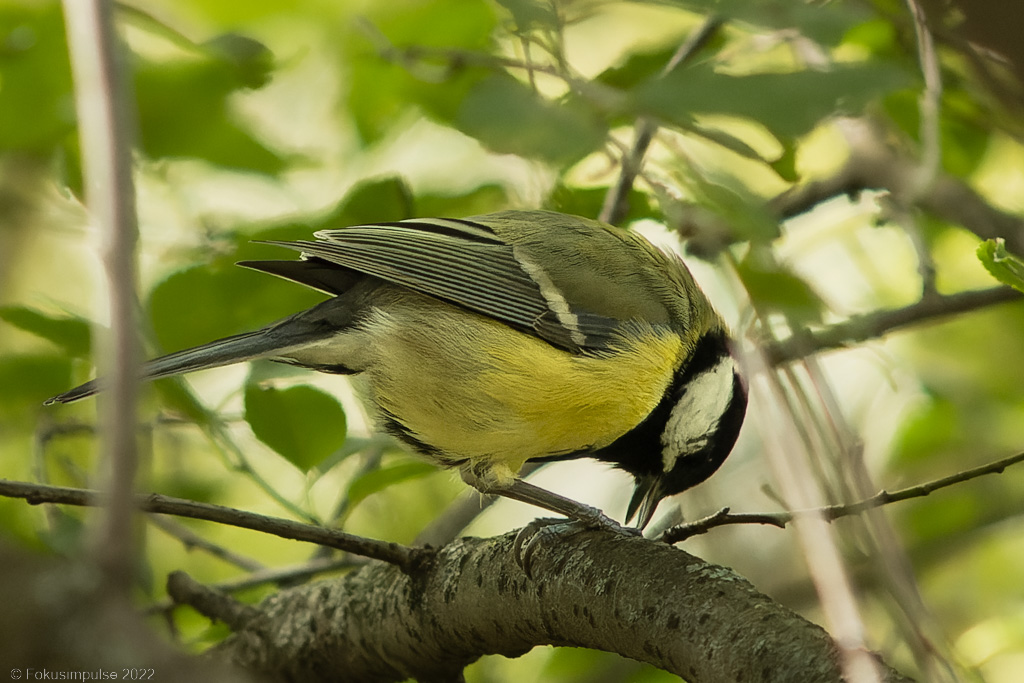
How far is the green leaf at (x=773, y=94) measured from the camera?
0.90 metres

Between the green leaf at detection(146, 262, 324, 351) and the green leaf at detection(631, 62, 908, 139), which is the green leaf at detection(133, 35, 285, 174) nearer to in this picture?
the green leaf at detection(146, 262, 324, 351)

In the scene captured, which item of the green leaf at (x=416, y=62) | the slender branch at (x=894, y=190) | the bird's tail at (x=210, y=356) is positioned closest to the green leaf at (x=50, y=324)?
the bird's tail at (x=210, y=356)

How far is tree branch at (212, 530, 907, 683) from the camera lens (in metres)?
1.52

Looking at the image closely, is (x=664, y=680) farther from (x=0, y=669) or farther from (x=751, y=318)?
(x=0, y=669)

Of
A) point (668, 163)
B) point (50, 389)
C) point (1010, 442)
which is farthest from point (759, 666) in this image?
point (1010, 442)

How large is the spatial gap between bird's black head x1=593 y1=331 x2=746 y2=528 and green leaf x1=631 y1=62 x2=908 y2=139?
1.85m

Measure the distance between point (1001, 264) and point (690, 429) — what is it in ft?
5.15

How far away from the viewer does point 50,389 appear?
246 centimetres

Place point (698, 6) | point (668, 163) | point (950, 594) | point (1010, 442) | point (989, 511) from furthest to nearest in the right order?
point (950, 594) < point (1010, 442) < point (989, 511) < point (668, 163) < point (698, 6)

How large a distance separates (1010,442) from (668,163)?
2.71 meters

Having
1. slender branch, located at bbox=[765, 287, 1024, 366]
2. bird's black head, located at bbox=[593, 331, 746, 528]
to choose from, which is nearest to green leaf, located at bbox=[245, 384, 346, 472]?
bird's black head, located at bbox=[593, 331, 746, 528]

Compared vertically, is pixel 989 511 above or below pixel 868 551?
above

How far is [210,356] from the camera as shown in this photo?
7.75 feet

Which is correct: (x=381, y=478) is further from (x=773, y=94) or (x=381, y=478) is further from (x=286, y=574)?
(x=773, y=94)
